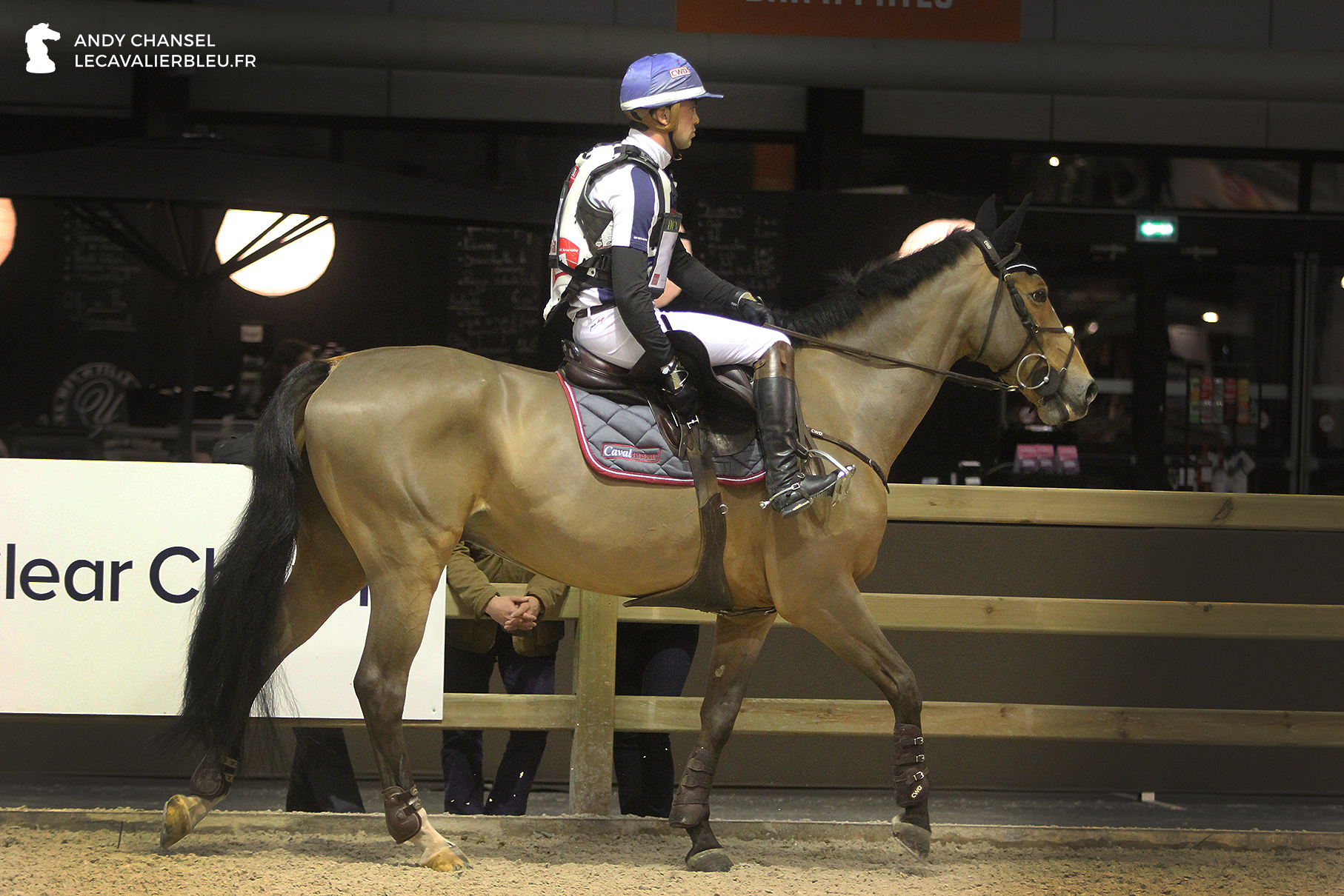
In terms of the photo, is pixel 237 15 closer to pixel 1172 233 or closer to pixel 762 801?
pixel 762 801

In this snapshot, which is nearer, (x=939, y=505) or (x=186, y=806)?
(x=186, y=806)

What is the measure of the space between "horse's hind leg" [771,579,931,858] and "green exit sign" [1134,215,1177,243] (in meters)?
6.24

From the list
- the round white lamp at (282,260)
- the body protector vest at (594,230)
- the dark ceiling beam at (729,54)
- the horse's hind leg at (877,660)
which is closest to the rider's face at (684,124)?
the body protector vest at (594,230)

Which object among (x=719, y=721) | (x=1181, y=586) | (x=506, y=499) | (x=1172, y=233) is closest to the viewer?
(x=506, y=499)

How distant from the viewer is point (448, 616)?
15.1ft

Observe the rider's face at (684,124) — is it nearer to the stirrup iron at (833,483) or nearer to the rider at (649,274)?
the rider at (649,274)

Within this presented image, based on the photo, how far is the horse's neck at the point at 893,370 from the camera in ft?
13.8

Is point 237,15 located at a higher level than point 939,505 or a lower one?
higher

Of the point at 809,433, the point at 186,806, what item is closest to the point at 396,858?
the point at 186,806

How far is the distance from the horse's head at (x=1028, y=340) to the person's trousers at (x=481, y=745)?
6.50ft

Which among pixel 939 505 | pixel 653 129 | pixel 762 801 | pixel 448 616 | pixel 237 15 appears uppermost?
pixel 237 15

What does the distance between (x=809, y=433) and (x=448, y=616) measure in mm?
1478

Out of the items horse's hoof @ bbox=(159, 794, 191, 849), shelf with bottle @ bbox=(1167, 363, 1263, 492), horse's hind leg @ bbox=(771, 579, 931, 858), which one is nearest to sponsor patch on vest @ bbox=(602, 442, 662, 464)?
horse's hind leg @ bbox=(771, 579, 931, 858)

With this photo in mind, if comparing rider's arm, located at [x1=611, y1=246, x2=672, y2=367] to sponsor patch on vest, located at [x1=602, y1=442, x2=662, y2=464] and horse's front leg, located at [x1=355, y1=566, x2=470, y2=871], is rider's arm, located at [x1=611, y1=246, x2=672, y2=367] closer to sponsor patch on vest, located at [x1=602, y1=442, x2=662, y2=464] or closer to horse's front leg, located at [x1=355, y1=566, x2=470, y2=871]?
sponsor patch on vest, located at [x1=602, y1=442, x2=662, y2=464]
